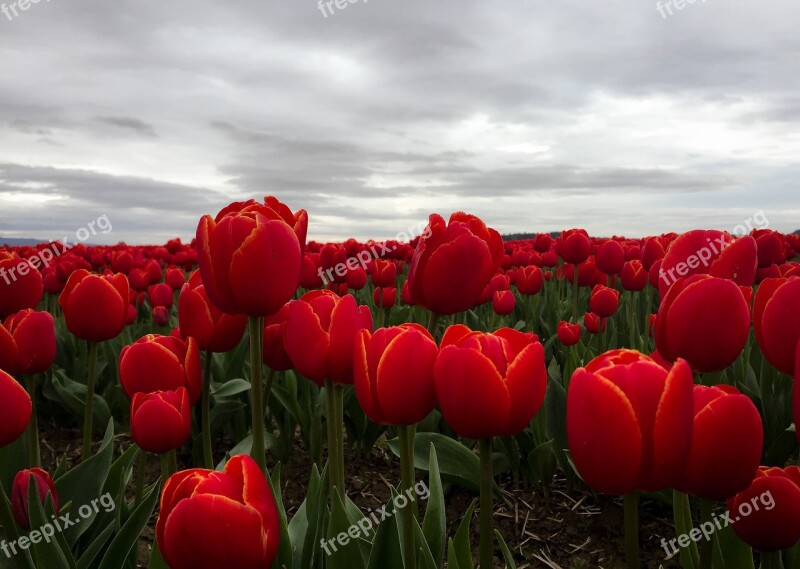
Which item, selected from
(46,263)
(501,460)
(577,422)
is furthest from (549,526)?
(46,263)

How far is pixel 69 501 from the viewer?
2.29m

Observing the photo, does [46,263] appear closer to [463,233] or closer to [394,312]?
[394,312]

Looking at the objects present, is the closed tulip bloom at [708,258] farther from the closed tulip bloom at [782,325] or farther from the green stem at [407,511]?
the green stem at [407,511]

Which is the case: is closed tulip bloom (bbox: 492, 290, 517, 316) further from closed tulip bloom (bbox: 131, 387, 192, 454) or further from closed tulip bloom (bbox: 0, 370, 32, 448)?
closed tulip bloom (bbox: 0, 370, 32, 448)

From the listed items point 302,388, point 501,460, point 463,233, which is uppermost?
point 463,233

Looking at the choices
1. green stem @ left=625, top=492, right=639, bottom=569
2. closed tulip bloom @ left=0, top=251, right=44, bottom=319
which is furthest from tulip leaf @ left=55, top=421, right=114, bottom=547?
green stem @ left=625, top=492, right=639, bottom=569

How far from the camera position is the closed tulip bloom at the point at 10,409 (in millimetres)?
1738

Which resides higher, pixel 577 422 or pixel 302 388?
pixel 577 422

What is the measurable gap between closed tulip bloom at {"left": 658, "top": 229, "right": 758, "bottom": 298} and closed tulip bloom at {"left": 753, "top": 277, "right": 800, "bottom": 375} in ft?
1.27

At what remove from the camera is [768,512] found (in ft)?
4.68

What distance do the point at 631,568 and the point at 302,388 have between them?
3416 mm

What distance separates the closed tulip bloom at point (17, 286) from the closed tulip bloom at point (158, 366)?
1.24 metres

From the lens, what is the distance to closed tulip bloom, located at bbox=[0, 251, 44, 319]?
2.89m

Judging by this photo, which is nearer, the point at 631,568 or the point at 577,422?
the point at 577,422
